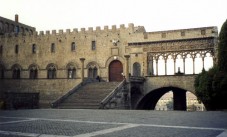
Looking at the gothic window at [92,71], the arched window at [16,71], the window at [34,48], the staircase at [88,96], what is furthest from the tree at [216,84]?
the arched window at [16,71]

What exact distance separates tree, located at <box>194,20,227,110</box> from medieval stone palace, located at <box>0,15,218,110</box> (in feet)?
21.8

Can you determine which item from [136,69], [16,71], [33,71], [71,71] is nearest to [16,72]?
[16,71]

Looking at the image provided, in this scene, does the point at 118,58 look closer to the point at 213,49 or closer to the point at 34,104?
the point at 213,49

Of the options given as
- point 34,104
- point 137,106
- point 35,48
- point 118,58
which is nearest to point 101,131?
point 34,104

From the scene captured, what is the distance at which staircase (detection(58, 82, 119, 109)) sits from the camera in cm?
2380

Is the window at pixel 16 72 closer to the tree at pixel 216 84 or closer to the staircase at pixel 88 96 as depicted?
the staircase at pixel 88 96

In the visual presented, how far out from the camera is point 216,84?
22656 mm

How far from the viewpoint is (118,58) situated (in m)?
35.6

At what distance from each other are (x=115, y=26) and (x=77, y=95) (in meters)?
12.8

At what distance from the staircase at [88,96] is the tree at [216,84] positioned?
8.09 metres

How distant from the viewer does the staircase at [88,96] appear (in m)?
23.8

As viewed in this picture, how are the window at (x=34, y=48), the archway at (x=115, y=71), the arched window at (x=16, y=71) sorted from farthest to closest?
the arched window at (x=16, y=71), the window at (x=34, y=48), the archway at (x=115, y=71)

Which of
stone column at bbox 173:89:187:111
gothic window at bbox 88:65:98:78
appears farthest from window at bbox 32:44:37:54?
stone column at bbox 173:89:187:111

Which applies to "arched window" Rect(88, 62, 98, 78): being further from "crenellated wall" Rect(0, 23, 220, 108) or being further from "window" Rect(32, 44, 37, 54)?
"window" Rect(32, 44, 37, 54)
